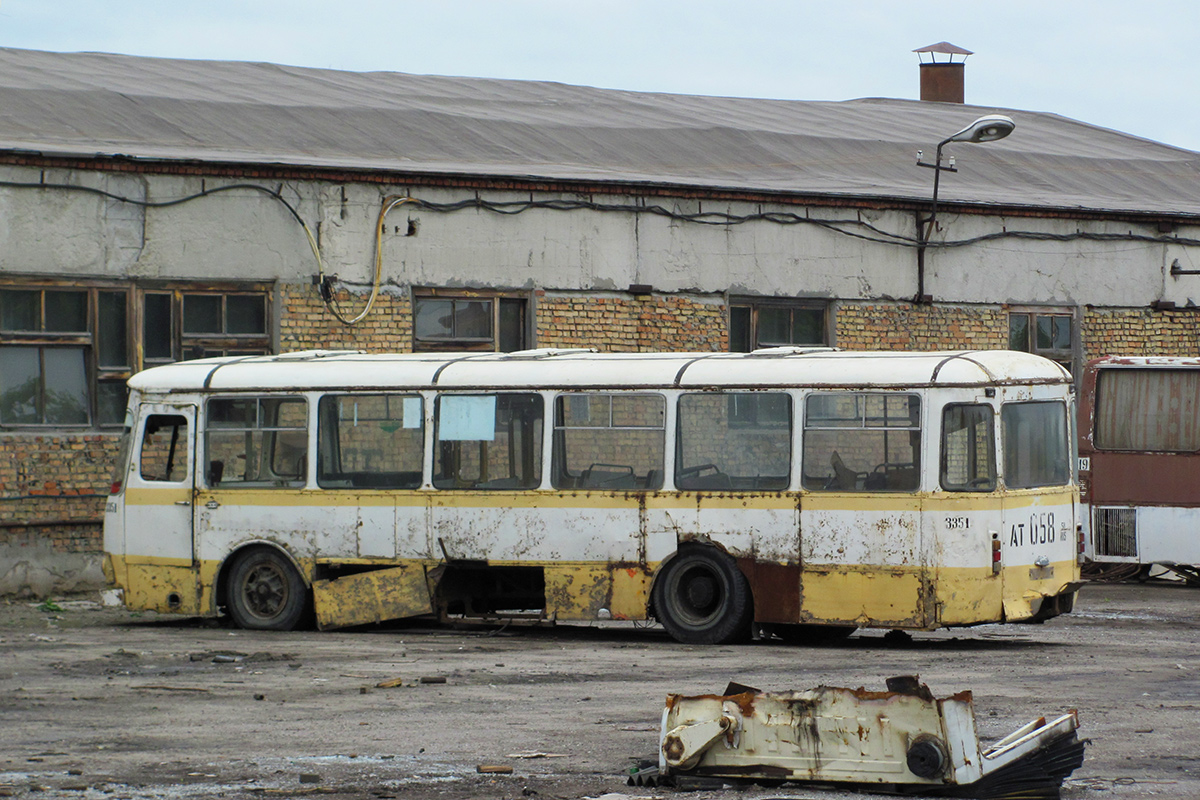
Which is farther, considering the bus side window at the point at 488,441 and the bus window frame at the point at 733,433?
the bus side window at the point at 488,441

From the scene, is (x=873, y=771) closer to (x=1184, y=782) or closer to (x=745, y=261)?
(x=1184, y=782)

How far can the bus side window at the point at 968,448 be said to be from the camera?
1309 centimetres

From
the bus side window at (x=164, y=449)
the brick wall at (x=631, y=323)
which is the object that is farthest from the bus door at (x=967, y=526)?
the brick wall at (x=631, y=323)

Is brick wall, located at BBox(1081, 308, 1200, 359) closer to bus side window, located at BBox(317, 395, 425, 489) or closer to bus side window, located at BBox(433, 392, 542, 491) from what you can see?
bus side window, located at BBox(433, 392, 542, 491)

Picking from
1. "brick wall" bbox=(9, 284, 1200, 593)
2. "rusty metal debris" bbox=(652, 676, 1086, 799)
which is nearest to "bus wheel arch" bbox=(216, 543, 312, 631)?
"brick wall" bbox=(9, 284, 1200, 593)

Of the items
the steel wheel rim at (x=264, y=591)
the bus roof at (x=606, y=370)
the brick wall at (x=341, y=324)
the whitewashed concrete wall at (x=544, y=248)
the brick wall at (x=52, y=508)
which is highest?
the whitewashed concrete wall at (x=544, y=248)

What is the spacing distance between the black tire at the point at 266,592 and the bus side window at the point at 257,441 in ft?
2.21

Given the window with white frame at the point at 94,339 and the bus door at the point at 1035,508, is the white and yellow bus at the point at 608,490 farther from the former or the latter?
the window with white frame at the point at 94,339

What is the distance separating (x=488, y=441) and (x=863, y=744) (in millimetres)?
7373

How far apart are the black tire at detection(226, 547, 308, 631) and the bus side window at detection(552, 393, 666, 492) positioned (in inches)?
105

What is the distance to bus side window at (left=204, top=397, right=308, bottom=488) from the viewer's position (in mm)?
15203

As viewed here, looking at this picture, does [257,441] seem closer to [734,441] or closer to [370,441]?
[370,441]

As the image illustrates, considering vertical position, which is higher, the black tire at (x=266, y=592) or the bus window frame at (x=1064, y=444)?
the bus window frame at (x=1064, y=444)

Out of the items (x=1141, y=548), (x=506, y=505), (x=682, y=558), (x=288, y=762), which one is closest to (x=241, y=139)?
(x=506, y=505)
